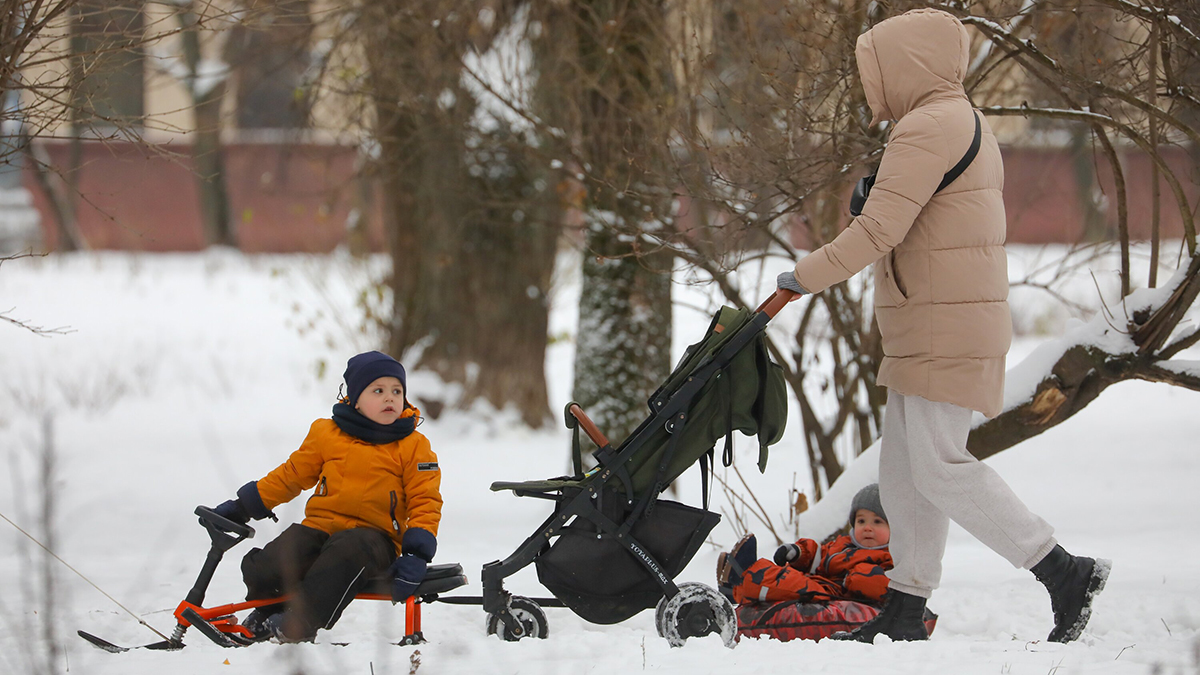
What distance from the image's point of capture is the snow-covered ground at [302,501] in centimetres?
295

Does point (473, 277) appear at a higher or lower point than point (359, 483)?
higher

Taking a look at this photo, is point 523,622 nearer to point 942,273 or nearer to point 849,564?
point 849,564

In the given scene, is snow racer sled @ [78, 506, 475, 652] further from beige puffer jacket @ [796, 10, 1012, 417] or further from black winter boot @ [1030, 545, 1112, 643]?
black winter boot @ [1030, 545, 1112, 643]

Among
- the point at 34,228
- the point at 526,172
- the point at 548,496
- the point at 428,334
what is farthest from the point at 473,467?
the point at 34,228

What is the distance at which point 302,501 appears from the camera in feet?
12.5

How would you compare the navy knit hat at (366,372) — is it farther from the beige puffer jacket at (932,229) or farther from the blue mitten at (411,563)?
the beige puffer jacket at (932,229)

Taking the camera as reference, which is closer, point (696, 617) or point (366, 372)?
point (696, 617)

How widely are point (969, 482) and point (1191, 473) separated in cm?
500

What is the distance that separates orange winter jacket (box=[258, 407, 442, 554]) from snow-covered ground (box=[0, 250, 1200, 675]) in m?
0.11

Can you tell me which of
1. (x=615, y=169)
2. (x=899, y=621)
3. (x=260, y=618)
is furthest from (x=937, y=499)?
(x=615, y=169)

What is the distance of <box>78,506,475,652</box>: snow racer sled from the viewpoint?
10.3 ft

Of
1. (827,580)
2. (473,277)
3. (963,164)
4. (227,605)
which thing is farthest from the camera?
(473,277)

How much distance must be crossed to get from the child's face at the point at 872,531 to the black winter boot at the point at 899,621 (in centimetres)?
45

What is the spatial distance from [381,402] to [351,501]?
12.9 inches
